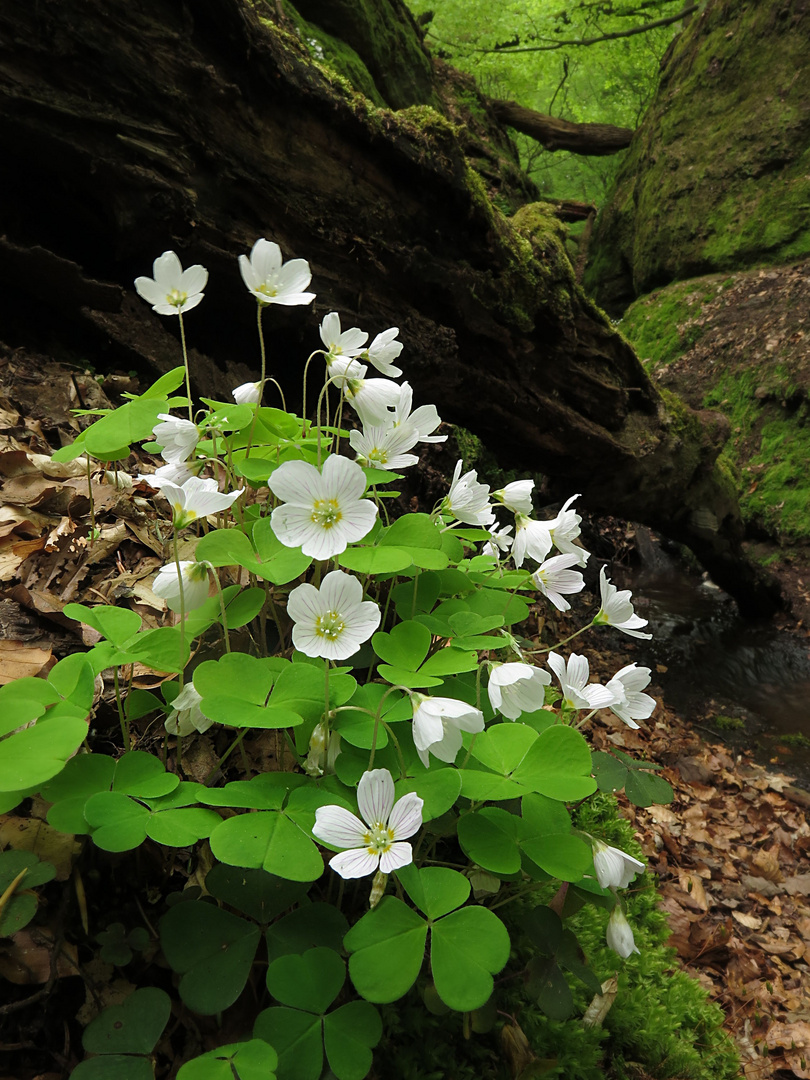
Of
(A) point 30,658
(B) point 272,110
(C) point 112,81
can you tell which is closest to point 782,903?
(A) point 30,658

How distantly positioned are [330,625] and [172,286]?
1036 millimetres

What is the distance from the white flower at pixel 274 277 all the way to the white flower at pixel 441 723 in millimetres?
952

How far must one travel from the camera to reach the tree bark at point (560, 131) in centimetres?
1044

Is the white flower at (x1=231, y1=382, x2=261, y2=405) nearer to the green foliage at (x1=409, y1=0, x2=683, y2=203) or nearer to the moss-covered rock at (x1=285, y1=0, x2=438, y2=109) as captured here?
the moss-covered rock at (x1=285, y1=0, x2=438, y2=109)

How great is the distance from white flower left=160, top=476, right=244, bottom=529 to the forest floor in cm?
59

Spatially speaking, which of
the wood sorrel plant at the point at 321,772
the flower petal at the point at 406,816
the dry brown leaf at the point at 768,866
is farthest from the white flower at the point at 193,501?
the dry brown leaf at the point at 768,866

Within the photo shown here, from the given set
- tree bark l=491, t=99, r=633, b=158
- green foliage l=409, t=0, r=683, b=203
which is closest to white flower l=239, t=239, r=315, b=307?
tree bark l=491, t=99, r=633, b=158

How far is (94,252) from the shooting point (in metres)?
3.11

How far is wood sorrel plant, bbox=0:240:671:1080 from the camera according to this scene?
96 cm

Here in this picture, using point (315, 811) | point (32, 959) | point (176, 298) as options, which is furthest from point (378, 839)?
point (176, 298)

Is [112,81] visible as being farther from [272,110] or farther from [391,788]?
[391,788]

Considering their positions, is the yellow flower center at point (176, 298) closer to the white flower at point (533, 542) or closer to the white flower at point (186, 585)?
the white flower at point (186, 585)

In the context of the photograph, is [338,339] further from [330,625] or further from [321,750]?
[321,750]

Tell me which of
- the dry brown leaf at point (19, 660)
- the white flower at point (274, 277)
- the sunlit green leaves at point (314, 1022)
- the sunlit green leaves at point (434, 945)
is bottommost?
the dry brown leaf at point (19, 660)
